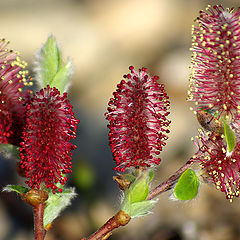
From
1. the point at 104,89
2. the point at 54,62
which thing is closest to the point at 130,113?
the point at 54,62

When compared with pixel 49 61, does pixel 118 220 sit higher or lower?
lower

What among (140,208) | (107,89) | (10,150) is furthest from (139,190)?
(107,89)

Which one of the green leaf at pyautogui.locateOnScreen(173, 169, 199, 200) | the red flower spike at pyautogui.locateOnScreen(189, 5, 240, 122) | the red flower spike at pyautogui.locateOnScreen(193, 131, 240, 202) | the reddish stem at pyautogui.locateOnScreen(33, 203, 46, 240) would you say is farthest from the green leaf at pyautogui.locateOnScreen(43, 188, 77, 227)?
the red flower spike at pyautogui.locateOnScreen(189, 5, 240, 122)

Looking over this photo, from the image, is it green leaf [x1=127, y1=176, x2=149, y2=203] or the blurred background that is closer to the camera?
green leaf [x1=127, y1=176, x2=149, y2=203]

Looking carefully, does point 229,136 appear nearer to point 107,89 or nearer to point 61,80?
point 61,80

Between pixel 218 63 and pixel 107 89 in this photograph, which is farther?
pixel 107 89

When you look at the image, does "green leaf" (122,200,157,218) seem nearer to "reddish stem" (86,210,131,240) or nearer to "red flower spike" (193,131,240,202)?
"reddish stem" (86,210,131,240)

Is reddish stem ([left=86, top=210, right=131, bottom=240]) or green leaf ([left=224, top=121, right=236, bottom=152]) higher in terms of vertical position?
green leaf ([left=224, top=121, right=236, bottom=152])

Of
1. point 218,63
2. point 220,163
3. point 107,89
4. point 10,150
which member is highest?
point 10,150
